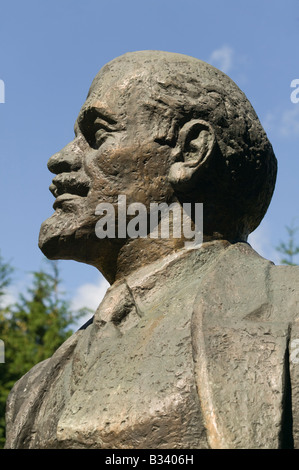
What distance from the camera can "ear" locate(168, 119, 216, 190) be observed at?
437cm

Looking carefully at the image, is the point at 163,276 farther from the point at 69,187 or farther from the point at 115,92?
the point at 115,92

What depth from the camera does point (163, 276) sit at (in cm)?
432

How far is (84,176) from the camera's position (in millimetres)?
4555

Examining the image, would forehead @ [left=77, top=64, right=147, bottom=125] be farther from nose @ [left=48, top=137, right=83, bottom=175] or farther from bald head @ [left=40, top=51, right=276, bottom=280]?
nose @ [left=48, top=137, right=83, bottom=175]

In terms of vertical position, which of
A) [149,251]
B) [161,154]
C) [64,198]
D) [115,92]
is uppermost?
[115,92]

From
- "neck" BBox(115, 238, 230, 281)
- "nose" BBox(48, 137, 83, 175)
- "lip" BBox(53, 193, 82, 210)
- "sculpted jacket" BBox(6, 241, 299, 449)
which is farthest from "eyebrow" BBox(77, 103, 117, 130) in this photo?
"sculpted jacket" BBox(6, 241, 299, 449)

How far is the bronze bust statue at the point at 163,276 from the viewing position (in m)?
3.59

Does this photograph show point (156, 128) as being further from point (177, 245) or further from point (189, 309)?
point (189, 309)

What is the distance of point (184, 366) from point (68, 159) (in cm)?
157

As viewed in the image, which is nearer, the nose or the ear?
the ear

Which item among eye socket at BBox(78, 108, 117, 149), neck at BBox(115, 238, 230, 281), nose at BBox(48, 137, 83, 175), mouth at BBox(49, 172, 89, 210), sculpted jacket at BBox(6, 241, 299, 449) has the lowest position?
sculpted jacket at BBox(6, 241, 299, 449)

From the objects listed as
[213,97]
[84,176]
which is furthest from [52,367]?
[213,97]

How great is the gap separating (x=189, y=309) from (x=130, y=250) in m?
0.67

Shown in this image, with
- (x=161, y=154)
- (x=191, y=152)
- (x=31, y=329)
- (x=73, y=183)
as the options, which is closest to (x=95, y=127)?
(x=73, y=183)
